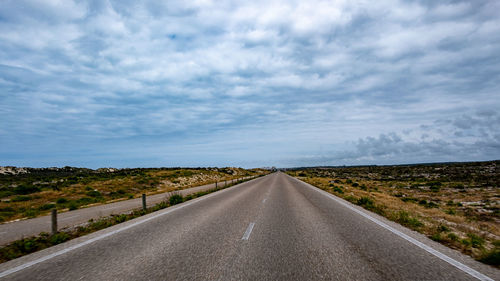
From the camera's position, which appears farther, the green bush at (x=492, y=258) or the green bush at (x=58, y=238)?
the green bush at (x=58, y=238)

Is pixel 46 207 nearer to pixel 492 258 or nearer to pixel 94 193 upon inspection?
pixel 94 193

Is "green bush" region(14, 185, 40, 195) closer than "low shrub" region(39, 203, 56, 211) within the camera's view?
No

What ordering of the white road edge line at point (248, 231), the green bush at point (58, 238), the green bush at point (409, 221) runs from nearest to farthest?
1. the white road edge line at point (248, 231)
2. the green bush at point (58, 238)
3. the green bush at point (409, 221)

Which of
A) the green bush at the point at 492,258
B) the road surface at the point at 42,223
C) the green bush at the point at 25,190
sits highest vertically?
the green bush at the point at 25,190

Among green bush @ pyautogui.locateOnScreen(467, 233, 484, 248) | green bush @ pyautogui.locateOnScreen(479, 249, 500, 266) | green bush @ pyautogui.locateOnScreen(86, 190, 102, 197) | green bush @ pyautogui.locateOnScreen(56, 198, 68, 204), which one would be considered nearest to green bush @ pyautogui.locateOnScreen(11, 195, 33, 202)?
green bush @ pyautogui.locateOnScreen(56, 198, 68, 204)

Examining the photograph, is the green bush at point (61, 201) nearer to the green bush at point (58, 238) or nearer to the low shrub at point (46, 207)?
the low shrub at point (46, 207)

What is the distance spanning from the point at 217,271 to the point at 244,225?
4.33m

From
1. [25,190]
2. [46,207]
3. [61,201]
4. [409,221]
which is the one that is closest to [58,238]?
[409,221]

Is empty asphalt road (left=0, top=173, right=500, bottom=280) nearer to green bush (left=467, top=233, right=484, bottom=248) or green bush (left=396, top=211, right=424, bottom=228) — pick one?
green bush (left=396, top=211, right=424, bottom=228)

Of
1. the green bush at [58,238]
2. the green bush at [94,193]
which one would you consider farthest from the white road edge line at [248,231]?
the green bush at [94,193]

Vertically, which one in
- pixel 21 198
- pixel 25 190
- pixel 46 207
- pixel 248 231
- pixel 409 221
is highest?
pixel 25 190

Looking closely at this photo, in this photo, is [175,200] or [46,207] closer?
[175,200]

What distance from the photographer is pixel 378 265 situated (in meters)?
4.84

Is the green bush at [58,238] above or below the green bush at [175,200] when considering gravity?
above
